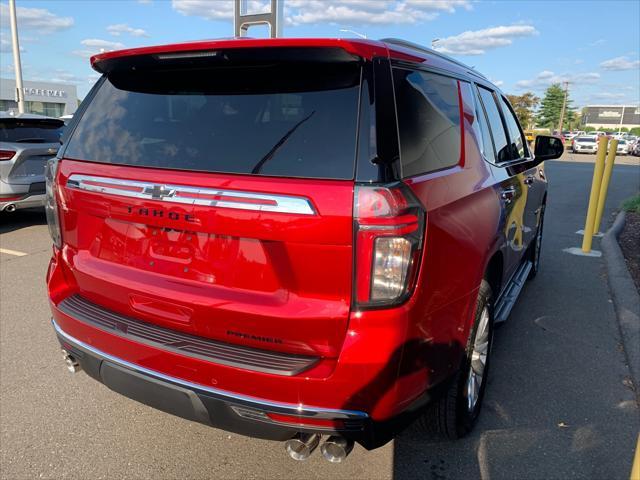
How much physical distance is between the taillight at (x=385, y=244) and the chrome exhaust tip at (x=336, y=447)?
0.59 m

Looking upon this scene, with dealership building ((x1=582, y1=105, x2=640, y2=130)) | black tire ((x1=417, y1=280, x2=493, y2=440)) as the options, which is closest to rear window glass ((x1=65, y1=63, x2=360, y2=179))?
black tire ((x1=417, y1=280, x2=493, y2=440))

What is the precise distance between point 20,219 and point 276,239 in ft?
27.0

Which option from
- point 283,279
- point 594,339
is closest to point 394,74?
point 283,279

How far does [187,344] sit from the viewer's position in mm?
2121

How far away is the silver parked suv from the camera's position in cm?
722

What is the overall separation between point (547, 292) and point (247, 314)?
423 cm

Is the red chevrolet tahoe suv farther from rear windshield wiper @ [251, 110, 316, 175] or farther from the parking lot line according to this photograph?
the parking lot line

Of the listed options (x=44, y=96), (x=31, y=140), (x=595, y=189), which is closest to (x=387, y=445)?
(x=595, y=189)

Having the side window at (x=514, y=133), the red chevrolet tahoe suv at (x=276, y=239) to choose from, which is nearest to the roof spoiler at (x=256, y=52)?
the red chevrolet tahoe suv at (x=276, y=239)

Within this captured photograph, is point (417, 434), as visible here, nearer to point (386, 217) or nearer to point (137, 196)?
point (386, 217)

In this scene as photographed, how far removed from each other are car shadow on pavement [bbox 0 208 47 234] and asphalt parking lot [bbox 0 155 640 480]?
432 centimetres

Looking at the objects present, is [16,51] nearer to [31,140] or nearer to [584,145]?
[31,140]

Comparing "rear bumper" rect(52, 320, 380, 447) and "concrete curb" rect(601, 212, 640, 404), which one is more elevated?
"rear bumper" rect(52, 320, 380, 447)

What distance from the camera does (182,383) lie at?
211cm
